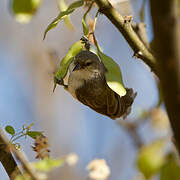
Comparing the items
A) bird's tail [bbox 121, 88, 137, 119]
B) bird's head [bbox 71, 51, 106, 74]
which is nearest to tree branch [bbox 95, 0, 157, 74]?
bird's head [bbox 71, 51, 106, 74]

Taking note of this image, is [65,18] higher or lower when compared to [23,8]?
lower

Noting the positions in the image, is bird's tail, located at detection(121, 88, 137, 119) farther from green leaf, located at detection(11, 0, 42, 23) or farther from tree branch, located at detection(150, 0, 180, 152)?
tree branch, located at detection(150, 0, 180, 152)

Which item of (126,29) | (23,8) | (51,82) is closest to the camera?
(23,8)

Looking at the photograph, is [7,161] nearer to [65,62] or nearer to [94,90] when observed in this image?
[65,62]

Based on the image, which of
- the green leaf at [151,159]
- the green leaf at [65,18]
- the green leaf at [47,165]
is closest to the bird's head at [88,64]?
the green leaf at [65,18]

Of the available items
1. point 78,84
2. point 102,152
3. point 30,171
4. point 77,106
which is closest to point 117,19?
point 30,171

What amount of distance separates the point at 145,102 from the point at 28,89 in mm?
2706

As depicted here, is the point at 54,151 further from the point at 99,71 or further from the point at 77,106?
the point at 99,71

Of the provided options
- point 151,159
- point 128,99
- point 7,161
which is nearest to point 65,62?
point 7,161

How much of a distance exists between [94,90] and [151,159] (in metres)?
2.70

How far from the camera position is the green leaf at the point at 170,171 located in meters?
0.88

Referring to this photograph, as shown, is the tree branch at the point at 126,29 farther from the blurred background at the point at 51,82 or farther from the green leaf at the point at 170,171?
the blurred background at the point at 51,82

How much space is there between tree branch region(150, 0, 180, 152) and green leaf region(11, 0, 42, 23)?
0.36m

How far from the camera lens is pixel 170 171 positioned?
88 cm
